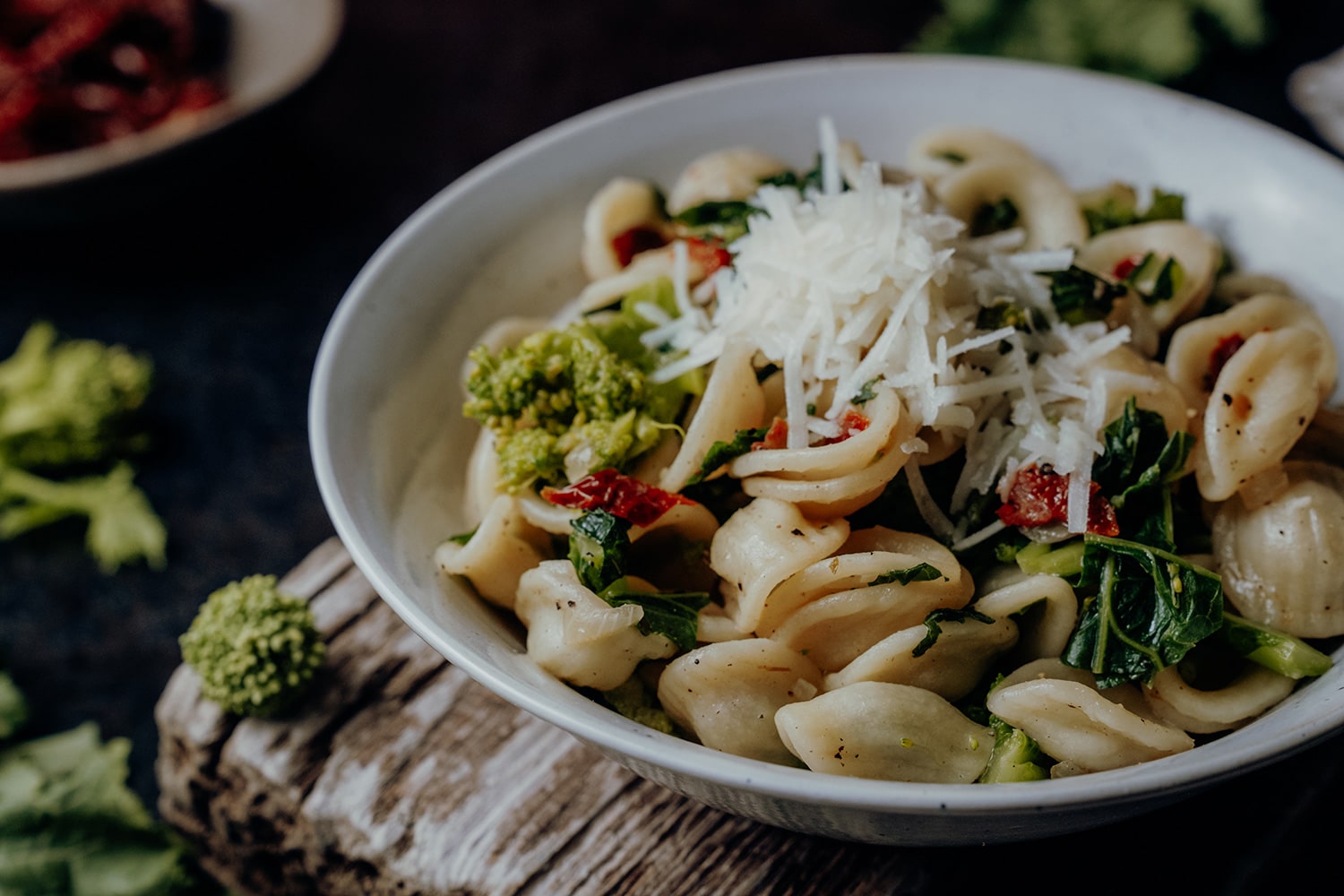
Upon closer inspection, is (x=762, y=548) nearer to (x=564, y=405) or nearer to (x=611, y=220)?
(x=564, y=405)

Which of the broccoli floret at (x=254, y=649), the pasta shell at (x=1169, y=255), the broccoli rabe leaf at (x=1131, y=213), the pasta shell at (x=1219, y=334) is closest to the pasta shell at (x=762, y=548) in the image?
the pasta shell at (x=1219, y=334)

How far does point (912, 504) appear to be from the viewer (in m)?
2.54

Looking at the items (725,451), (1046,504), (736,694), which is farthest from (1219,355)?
(736,694)

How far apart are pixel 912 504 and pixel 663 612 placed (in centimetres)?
63

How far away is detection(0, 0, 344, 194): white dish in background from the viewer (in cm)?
463

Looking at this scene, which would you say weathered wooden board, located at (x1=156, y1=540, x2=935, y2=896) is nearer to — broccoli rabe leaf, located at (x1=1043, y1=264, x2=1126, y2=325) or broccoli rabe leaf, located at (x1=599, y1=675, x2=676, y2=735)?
broccoli rabe leaf, located at (x1=599, y1=675, x2=676, y2=735)

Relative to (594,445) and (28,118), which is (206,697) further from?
(28,118)

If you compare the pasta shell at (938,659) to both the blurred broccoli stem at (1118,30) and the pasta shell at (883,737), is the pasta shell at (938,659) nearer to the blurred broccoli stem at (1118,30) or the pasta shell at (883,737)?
the pasta shell at (883,737)

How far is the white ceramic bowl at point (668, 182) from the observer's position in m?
1.91

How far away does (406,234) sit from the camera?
10.2 ft

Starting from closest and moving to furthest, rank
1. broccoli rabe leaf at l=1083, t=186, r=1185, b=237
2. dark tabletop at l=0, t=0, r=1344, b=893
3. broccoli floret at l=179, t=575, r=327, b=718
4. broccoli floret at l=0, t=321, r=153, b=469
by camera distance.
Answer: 1. dark tabletop at l=0, t=0, r=1344, b=893
2. broccoli floret at l=179, t=575, r=327, b=718
3. broccoli rabe leaf at l=1083, t=186, r=1185, b=237
4. broccoli floret at l=0, t=321, r=153, b=469

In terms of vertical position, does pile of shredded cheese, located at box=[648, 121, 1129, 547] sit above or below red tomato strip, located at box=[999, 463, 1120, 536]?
above

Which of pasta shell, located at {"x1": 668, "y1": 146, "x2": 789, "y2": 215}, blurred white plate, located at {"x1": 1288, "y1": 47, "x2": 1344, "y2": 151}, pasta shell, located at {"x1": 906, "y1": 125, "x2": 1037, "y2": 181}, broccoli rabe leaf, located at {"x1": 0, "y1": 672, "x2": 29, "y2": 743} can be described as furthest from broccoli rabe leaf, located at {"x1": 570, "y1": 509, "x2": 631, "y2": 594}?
blurred white plate, located at {"x1": 1288, "y1": 47, "x2": 1344, "y2": 151}

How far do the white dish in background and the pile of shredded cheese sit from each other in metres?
3.18
